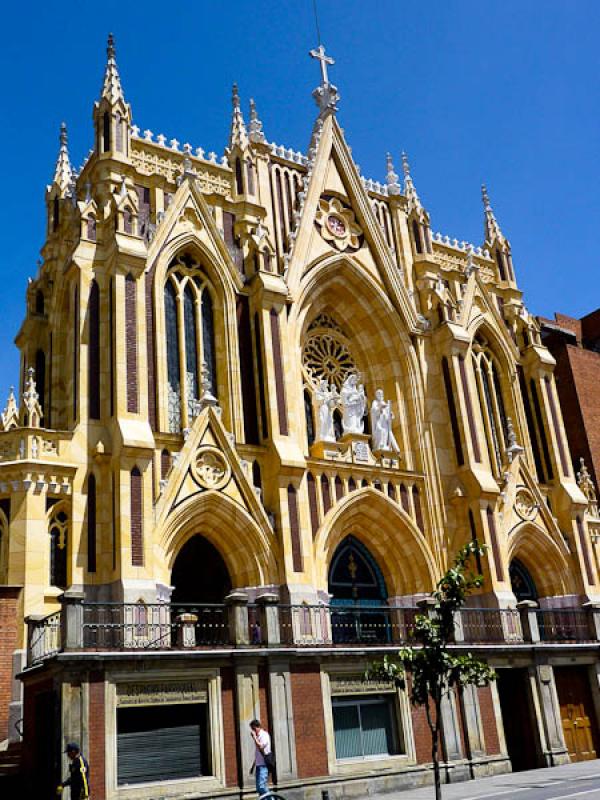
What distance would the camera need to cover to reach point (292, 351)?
29.7 metres

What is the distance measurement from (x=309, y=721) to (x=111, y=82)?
68.6ft

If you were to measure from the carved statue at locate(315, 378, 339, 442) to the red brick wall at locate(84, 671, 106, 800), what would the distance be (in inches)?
513

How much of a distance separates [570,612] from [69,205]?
2194 cm

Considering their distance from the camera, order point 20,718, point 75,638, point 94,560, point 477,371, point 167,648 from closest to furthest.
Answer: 1. point 75,638
2. point 167,648
3. point 20,718
4. point 94,560
5. point 477,371

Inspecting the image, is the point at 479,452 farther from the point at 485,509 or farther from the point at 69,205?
the point at 69,205

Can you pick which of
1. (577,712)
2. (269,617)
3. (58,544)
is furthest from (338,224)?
(577,712)

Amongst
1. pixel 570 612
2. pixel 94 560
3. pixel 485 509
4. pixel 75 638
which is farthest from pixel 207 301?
pixel 570 612

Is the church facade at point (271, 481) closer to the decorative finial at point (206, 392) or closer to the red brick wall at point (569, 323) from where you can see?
the decorative finial at point (206, 392)

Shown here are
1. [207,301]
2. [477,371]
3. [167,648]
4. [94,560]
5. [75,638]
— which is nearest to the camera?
[75,638]

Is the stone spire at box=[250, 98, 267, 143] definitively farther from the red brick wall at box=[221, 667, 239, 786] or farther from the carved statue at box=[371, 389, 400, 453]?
the red brick wall at box=[221, 667, 239, 786]

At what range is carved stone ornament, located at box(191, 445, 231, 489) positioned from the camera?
2567cm

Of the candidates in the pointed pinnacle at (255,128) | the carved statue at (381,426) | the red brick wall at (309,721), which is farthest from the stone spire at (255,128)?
the red brick wall at (309,721)

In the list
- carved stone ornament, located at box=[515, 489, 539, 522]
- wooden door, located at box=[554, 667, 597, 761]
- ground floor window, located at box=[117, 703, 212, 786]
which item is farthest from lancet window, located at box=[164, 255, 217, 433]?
wooden door, located at box=[554, 667, 597, 761]

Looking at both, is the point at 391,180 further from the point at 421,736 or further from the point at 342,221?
the point at 421,736
